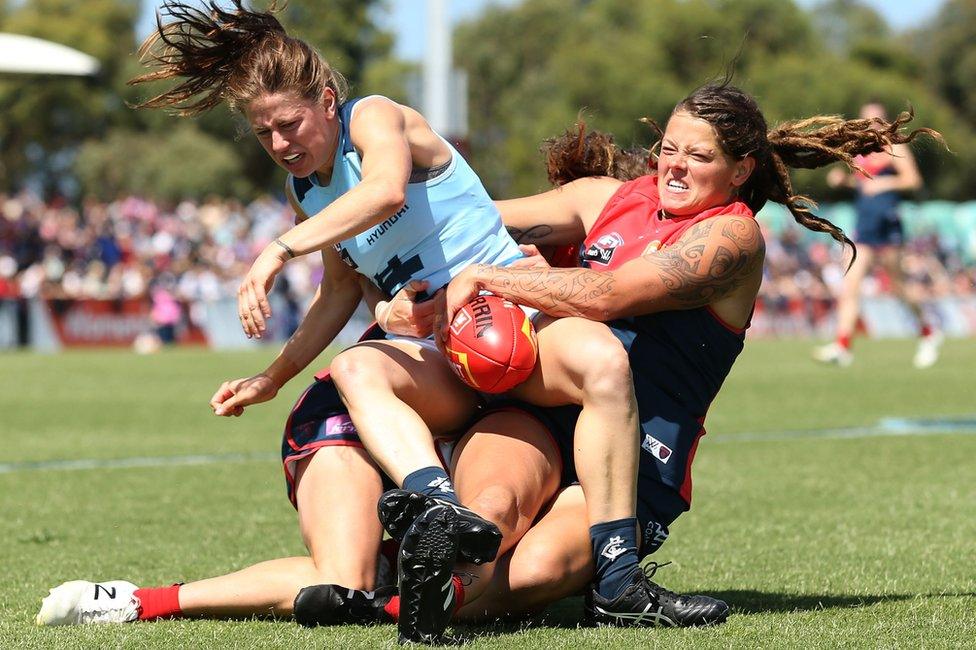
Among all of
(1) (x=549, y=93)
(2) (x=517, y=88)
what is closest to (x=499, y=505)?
(1) (x=549, y=93)

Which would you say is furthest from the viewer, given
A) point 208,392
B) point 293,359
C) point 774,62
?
point 774,62

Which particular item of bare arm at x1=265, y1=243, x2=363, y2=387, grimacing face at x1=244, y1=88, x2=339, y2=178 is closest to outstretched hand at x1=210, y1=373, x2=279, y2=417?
bare arm at x1=265, y1=243, x2=363, y2=387

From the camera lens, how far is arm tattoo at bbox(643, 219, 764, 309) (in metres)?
4.34

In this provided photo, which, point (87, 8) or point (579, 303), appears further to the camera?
point (87, 8)

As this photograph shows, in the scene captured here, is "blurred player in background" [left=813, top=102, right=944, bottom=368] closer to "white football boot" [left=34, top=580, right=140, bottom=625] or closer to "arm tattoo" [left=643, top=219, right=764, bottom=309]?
"arm tattoo" [left=643, top=219, right=764, bottom=309]

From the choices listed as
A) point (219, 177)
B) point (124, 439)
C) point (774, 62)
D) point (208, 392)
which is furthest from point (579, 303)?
point (774, 62)

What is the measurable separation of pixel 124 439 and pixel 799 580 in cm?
664

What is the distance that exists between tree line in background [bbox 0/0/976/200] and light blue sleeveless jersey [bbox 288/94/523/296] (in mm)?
45018

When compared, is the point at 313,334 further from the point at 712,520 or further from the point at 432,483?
the point at 712,520

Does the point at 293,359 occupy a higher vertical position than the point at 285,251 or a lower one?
lower

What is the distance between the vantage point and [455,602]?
3.95 meters

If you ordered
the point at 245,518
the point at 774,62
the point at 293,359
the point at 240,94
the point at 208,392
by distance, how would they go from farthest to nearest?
the point at 774,62 → the point at 208,392 → the point at 245,518 → the point at 293,359 → the point at 240,94

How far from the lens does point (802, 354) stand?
2156cm

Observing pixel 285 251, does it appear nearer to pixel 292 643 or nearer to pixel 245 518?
pixel 292 643
